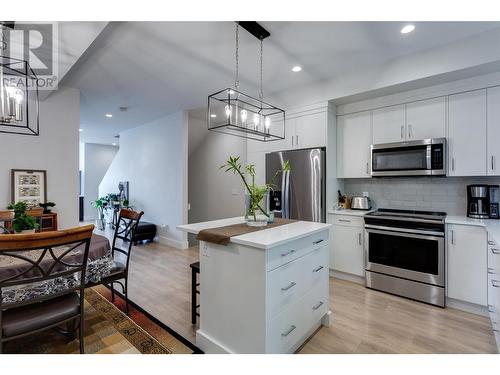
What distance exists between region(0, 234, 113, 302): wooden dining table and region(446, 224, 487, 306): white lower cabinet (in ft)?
11.1

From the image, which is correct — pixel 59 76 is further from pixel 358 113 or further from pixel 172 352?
pixel 358 113

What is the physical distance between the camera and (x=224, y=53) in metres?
2.78

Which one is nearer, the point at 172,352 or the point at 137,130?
the point at 172,352

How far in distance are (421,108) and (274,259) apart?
278 centimetres

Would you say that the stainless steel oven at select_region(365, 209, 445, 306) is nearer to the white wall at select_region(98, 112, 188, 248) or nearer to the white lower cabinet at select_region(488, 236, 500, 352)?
the white lower cabinet at select_region(488, 236, 500, 352)

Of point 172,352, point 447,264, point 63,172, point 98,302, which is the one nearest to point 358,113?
point 447,264

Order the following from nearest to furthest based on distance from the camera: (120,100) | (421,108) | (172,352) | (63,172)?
(172,352) → (421,108) → (63,172) → (120,100)

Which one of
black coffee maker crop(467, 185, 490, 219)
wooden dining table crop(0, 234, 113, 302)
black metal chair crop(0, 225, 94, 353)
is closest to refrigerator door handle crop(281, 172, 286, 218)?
black coffee maker crop(467, 185, 490, 219)

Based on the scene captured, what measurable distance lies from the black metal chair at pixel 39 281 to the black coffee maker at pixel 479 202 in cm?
372

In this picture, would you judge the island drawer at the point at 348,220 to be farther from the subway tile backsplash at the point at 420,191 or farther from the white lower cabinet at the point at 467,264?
the white lower cabinet at the point at 467,264

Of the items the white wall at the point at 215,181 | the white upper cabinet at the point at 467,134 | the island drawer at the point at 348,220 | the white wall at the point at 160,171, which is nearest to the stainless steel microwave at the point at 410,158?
the white upper cabinet at the point at 467,134

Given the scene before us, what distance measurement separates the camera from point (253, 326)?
5.34 feet

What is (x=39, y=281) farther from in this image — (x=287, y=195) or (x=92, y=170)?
(x=92, y=170)

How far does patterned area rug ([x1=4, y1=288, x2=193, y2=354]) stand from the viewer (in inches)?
75.5
